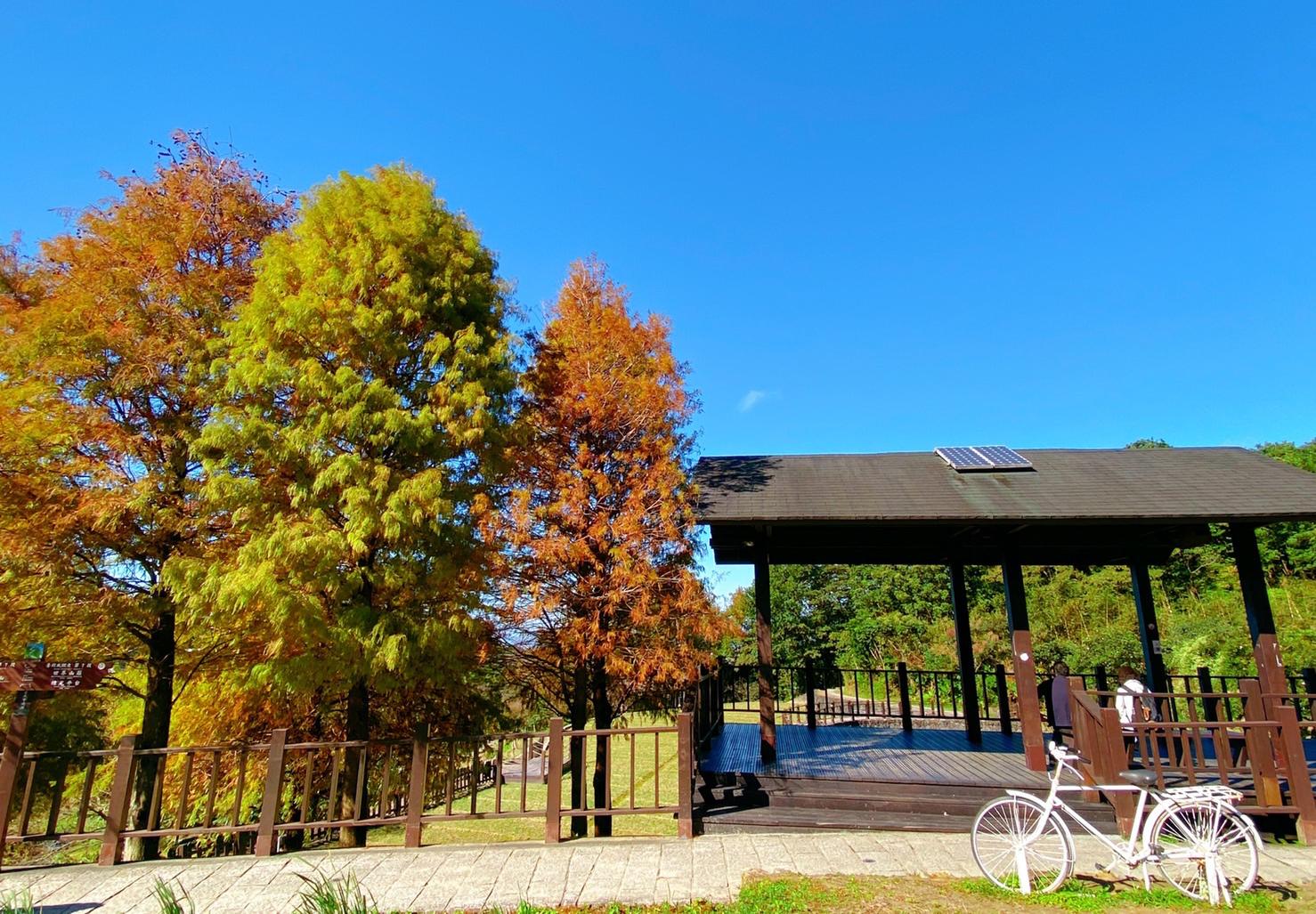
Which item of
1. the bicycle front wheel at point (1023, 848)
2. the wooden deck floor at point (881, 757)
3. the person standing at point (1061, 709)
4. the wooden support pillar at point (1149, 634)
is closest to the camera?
the bicycle front wheel at point (1023, 848)

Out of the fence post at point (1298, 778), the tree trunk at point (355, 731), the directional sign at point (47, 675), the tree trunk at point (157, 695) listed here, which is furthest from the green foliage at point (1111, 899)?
the tree trunk at point (157, 695)

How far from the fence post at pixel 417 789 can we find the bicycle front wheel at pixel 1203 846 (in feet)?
16.5

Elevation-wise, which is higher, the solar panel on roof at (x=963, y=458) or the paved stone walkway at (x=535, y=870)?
the solar panel on roof at (x=963, y=458)

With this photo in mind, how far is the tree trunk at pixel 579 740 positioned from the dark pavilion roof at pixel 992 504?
259cm

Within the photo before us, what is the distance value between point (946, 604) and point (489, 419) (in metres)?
23.5

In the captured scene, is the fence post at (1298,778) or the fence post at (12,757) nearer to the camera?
the fence post at (12,757)

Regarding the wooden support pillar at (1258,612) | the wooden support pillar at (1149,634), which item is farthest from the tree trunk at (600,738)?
the wooden support pillar at (1149,634)

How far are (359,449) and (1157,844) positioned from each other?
7.73m

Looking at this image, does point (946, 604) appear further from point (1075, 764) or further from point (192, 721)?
point (192, 721)

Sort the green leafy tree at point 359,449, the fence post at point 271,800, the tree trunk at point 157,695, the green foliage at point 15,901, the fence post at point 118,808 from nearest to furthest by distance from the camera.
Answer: the green foliage at point 15,901 → the fence post at point 118,808 → the fence post at point 271,800 → the green leafy tree at point 359,449 → the tree trunk at point 157,695

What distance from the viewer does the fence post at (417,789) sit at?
228 inches

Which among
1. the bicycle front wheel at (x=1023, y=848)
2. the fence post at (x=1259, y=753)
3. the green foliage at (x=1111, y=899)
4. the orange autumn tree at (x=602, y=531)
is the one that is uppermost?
the orange autumn tree at (x=602, y=531)

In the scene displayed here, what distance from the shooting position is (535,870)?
507 cm

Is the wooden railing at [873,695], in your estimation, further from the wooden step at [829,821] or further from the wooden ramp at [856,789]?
the wooden step at [829,821]
